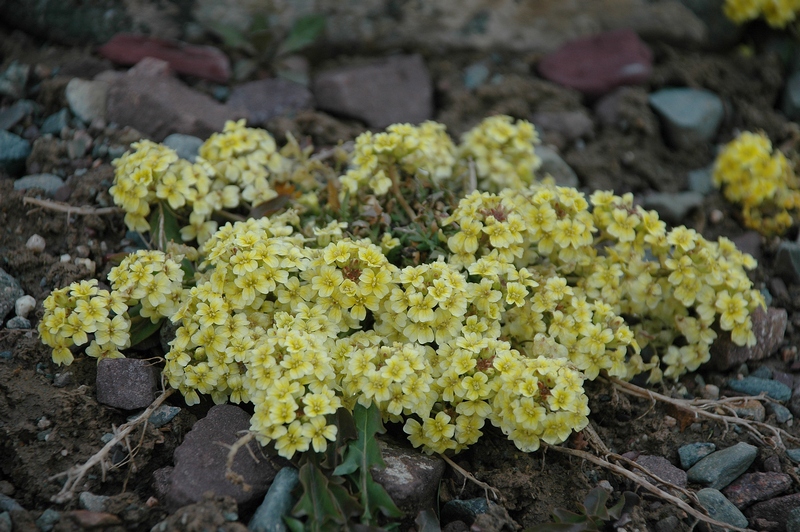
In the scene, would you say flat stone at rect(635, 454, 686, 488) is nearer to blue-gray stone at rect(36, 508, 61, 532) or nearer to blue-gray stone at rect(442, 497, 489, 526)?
blue-gray stone at rect(442, 497, 489, 526)

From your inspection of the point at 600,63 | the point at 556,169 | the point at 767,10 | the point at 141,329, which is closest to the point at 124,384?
the point at 141,329

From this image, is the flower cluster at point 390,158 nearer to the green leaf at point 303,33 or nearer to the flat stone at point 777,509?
the green leaf at point 303,33

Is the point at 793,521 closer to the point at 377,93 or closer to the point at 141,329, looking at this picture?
the point at 141,329

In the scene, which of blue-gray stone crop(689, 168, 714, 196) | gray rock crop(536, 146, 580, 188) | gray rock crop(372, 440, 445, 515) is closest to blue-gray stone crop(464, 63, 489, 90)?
gray rock crop(536, 146, 580, 188)

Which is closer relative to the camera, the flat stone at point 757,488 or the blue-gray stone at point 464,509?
the blue-gray stone at point 464,509

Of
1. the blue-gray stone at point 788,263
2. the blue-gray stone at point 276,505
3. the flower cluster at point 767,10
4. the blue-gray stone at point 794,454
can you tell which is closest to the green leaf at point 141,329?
the blue-gray stone at point 276,505

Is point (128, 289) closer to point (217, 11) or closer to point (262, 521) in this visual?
point (262, 521)
